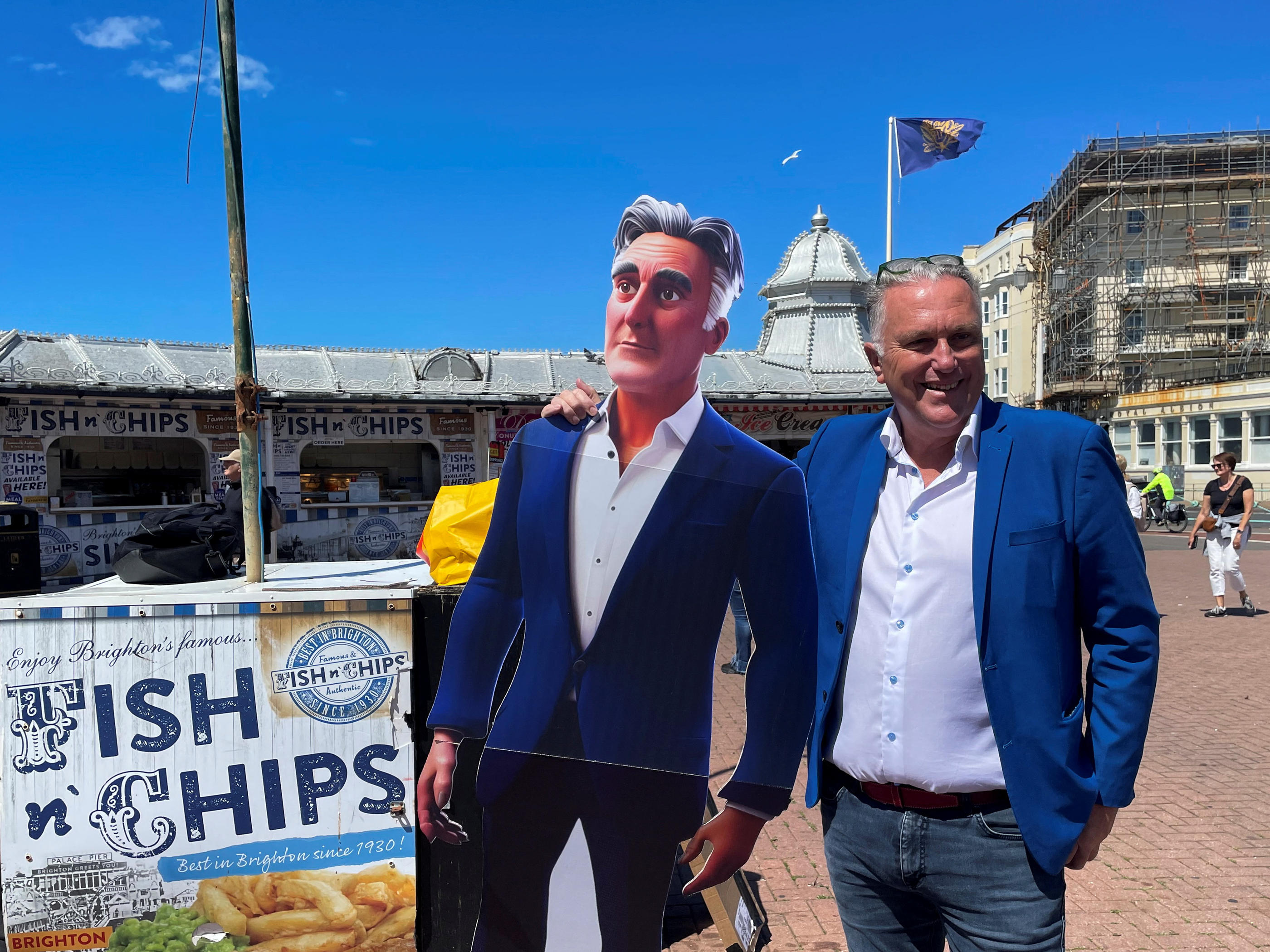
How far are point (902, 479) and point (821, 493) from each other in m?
0.24

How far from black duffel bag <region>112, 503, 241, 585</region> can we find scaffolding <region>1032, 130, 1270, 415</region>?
Result: 1515 inches

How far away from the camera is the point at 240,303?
11.6 ft

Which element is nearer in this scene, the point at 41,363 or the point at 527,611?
the point at 527,611

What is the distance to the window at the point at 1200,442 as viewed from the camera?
1171 inches

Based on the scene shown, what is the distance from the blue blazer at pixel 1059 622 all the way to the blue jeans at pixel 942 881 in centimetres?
8

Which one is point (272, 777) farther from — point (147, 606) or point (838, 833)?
point (838, 833)

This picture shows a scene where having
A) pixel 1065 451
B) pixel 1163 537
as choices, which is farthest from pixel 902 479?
pixel 1163 537

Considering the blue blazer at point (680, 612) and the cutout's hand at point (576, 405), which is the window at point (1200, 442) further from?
the cutout's hand at point (576, 405)

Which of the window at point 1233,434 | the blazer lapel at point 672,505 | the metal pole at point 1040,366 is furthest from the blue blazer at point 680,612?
the window at point 1233,434

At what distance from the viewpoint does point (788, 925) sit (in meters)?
3.67

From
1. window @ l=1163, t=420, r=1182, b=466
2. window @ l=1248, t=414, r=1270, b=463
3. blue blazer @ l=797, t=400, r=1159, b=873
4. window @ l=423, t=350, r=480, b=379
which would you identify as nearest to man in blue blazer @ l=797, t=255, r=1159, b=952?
blue blazer @ l=797, t=400, r=1159, b=873

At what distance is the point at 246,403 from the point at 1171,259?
42567 mm

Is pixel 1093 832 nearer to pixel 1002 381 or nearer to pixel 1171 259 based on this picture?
pixel 1171 259

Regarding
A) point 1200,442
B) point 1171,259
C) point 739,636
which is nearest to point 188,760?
point 739,636
